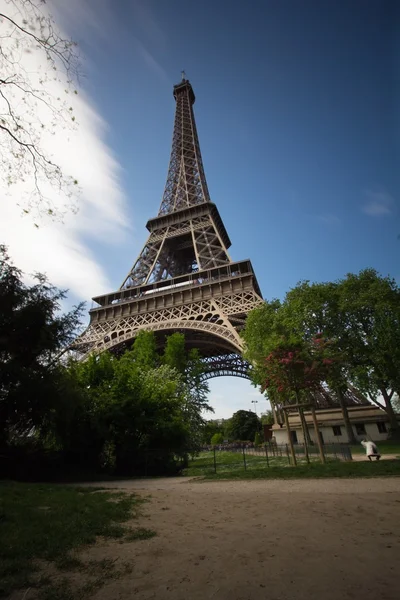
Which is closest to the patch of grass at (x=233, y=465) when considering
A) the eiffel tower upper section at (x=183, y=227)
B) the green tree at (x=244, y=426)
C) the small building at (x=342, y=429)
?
the small building at (x=342, y=429)

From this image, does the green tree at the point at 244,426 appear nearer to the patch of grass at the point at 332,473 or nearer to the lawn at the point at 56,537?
the patch of grass at the point at 332,473

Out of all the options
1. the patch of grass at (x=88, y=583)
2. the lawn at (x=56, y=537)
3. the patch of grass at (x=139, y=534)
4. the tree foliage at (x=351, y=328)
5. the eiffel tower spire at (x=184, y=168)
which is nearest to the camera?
the patch of grass at (x=88, y=583)

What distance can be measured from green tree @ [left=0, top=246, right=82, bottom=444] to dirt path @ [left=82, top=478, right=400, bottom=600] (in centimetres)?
701

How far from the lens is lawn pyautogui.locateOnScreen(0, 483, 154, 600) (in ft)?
9.38

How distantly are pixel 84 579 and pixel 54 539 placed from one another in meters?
1.27

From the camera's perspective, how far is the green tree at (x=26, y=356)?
11.0 m

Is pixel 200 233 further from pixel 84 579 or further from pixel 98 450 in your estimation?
pixel 84 579

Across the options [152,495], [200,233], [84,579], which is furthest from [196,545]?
[200,233]

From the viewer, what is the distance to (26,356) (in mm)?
11727

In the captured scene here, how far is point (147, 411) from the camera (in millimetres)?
14672

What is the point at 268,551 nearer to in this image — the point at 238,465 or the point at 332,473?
the point at 332,473

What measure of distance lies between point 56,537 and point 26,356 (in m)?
9.11

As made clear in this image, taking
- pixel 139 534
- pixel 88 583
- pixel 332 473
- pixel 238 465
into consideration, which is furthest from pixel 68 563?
pixel 238 465

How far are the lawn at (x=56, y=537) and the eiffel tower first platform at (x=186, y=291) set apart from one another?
18863 mm
